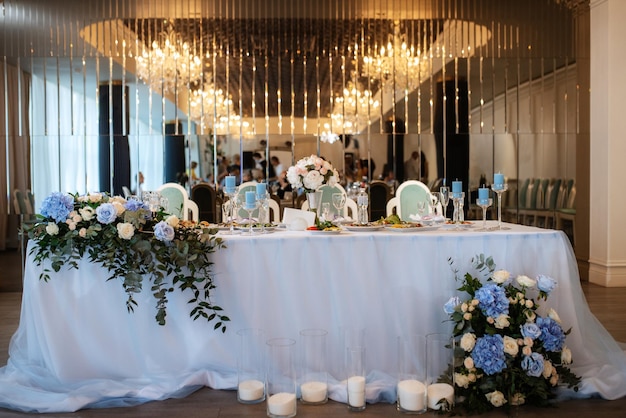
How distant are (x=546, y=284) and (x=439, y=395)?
2.37ft

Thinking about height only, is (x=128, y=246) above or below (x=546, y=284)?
above

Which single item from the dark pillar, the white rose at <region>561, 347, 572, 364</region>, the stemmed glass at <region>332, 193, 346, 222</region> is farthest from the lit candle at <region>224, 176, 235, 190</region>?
the dark pillar

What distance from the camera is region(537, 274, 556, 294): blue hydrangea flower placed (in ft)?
10.7

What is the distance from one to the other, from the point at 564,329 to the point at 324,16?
525 centimetres

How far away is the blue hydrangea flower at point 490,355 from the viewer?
3.12 m

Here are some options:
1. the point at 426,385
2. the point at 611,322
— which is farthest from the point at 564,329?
the point at 611,322

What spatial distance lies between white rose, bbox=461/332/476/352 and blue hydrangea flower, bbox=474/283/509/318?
136 mm

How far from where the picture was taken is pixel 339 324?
3.53 metres

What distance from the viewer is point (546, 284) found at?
3248mm

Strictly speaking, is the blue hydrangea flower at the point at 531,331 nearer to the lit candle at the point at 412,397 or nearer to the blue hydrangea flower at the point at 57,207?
the lit candle at the point at 412,397

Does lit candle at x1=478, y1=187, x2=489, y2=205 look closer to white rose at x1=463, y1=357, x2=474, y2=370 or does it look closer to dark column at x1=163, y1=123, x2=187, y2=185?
white rose at x1=463, y1=357, x2=474, y2=370

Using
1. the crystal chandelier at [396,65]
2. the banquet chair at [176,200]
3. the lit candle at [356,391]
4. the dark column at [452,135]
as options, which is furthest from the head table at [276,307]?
the crystal chandelier at [396,65]

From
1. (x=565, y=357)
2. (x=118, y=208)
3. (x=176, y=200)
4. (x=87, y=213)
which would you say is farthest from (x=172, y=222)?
(x=176, y=200)

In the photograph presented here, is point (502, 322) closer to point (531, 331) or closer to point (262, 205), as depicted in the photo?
point (531, 331)
